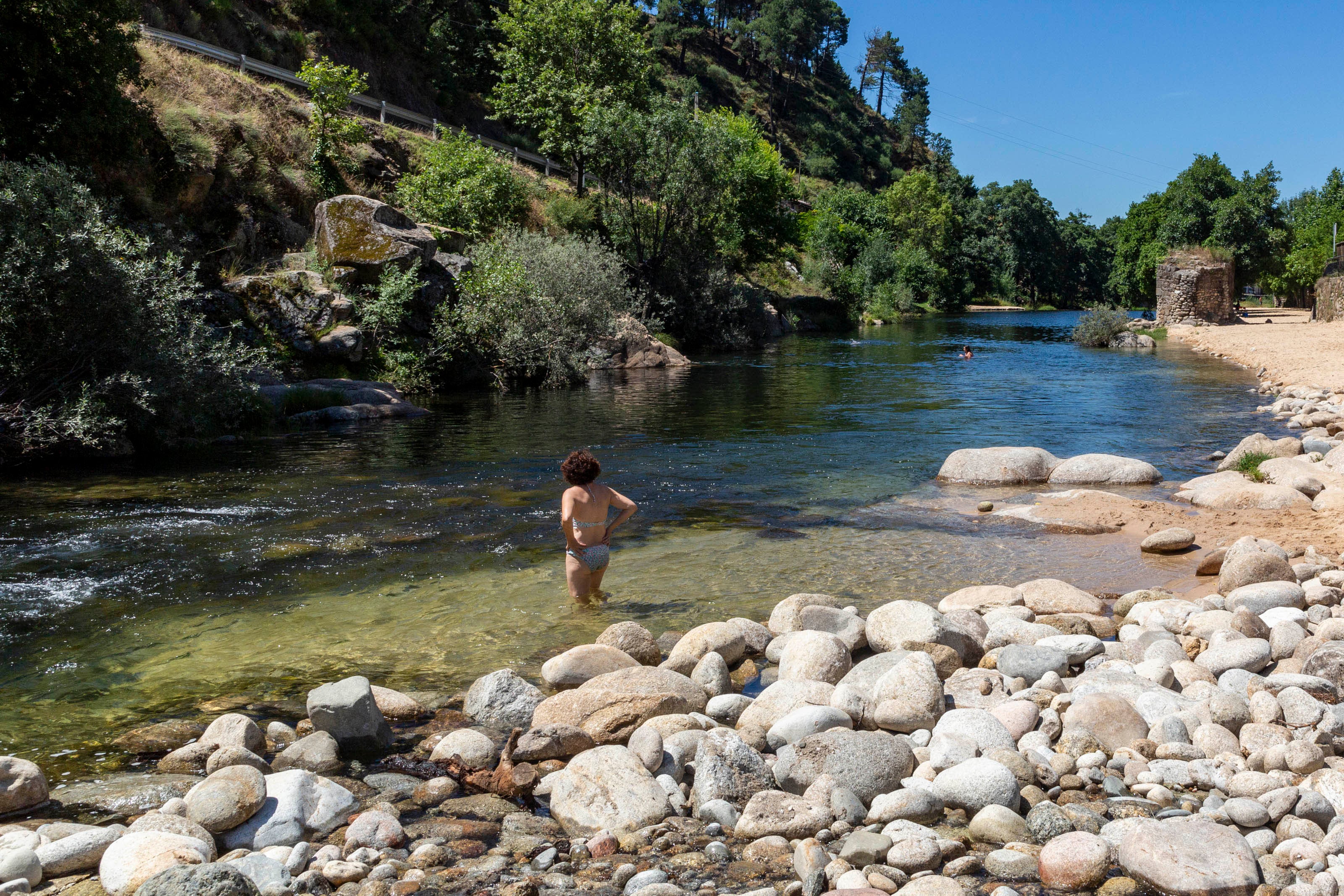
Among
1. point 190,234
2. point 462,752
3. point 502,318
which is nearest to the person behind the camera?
point 462,752

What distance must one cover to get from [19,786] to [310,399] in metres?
18.0

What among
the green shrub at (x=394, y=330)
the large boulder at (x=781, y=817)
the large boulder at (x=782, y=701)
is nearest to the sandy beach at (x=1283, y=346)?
the large boulder at (x=782, y=701)

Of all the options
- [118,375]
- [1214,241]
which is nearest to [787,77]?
[1214,241]

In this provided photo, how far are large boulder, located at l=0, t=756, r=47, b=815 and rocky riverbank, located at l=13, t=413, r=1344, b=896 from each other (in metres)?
0.02

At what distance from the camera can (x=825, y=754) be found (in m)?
5.17

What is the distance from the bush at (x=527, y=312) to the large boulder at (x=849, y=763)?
79.2 ft

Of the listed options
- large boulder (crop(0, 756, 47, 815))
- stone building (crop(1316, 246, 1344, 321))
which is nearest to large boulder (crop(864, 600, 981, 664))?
large boulder (crop(0, 756, 47, 815))

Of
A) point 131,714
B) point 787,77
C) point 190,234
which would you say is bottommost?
point 131,714

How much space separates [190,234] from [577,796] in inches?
884

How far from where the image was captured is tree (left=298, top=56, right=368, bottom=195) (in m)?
33.0

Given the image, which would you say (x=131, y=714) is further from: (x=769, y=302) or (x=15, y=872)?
(x=769, y=302)

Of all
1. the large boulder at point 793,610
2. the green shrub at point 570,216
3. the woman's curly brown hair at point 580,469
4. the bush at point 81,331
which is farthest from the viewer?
the green shrub at point 570,216

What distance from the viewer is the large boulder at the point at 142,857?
4109 mm

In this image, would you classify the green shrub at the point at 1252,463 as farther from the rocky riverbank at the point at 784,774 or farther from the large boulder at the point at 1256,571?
the rocky riverbank at the point at 784,774
